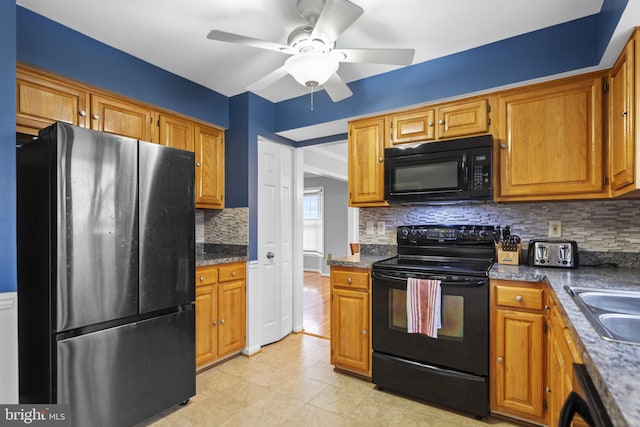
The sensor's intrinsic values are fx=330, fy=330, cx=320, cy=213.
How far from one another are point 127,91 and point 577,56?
297cm

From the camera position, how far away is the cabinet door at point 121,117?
2.27 metres

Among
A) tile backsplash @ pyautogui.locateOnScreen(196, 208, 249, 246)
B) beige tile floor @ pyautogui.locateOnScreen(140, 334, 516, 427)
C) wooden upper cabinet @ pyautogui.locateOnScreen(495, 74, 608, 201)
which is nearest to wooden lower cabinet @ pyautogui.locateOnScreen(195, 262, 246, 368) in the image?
beige tile floor @ pyautogui.locateOnScreen(140, 334, 516, 427)

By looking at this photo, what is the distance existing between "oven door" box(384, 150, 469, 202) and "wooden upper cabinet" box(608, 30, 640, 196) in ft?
2.55

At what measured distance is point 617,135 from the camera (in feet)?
5.86

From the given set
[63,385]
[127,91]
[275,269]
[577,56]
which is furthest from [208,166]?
[577,56]

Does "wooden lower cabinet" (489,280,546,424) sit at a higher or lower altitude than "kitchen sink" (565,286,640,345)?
lower

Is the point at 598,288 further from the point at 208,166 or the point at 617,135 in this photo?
the point at 208,166

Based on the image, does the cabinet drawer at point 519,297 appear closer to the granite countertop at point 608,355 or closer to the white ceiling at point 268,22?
the granite countertop at point 608,355

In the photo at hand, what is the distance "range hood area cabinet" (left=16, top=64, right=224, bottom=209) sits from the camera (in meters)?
1.96

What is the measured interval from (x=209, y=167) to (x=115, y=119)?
86cm

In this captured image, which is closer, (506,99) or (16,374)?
(16,374)

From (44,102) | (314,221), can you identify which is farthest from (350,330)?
(314,221)

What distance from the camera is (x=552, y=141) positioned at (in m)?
2.12

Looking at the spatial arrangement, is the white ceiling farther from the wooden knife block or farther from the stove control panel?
the wooden knife block
